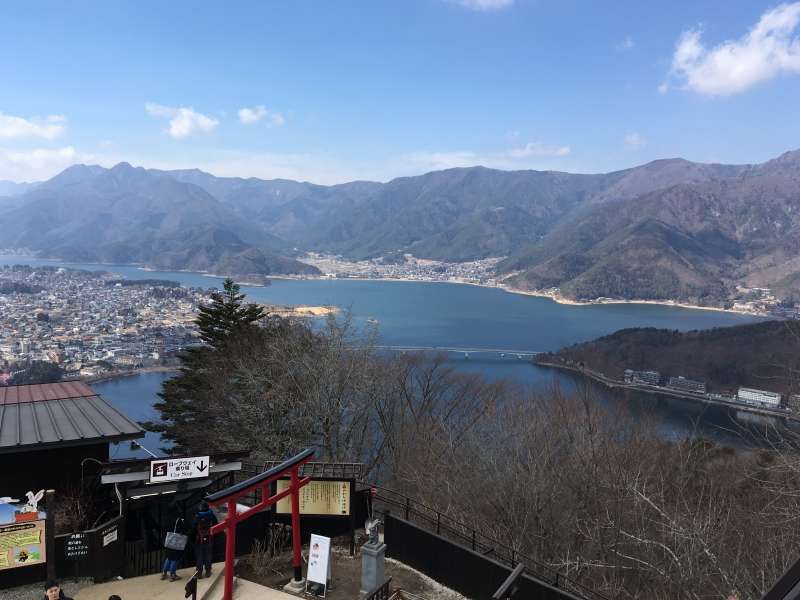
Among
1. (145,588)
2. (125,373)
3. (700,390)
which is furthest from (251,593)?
(700,390)

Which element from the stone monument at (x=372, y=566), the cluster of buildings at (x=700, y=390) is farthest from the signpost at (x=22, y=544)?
the cluster of buildings at (x=700, y=390)

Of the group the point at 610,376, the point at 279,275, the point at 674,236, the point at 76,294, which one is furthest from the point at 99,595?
the point at 674,236

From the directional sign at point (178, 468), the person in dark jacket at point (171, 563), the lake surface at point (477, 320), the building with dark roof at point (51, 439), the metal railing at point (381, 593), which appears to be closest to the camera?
the metal railing at point (381, 593)

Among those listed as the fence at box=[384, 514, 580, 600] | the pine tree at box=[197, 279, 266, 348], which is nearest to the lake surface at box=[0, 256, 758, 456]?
the pine tree at box=[197, 279, 266, 348]

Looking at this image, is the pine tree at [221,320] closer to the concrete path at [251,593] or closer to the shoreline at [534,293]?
the concrete path at [251,593]

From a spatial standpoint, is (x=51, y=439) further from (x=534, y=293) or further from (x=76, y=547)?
(x=534, y=293)

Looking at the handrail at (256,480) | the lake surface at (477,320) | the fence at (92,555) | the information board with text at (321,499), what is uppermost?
the handrail at (256,480)
